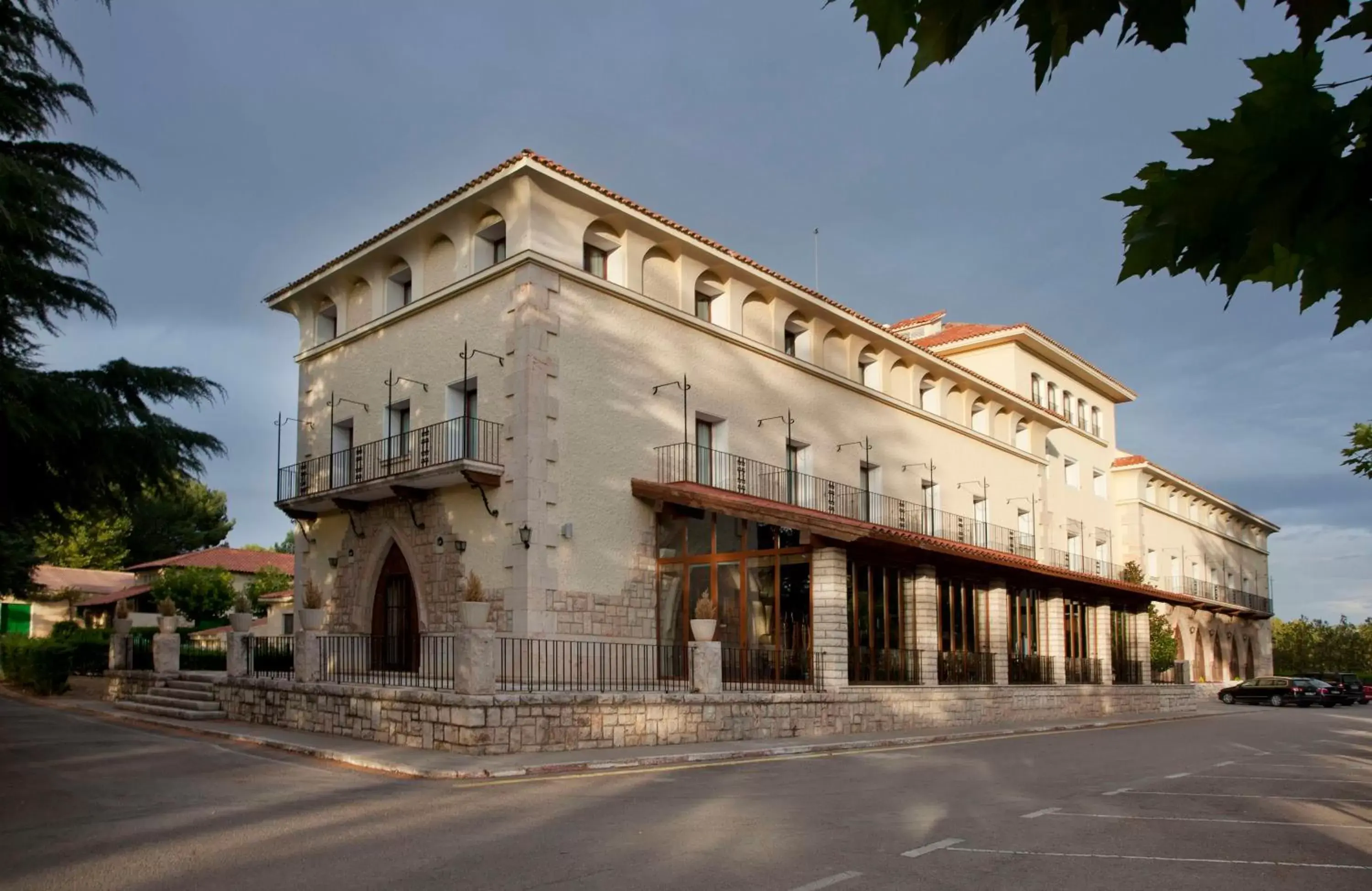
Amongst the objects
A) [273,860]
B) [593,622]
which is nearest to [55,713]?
[593,622]

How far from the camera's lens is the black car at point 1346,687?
42.1 m

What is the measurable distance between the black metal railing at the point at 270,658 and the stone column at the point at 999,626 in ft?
52.1

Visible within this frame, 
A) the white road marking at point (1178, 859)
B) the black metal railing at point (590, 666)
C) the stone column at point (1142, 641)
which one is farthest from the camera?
the stone column at point (1142, 641)

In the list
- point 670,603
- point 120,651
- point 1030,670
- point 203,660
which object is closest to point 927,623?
point 670,603

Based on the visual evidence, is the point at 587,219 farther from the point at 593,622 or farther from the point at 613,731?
the point at 613,731

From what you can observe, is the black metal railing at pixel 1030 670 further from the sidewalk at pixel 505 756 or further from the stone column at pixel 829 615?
the stone column at pixel 829 615

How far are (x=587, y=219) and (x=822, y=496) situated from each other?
9250 mm

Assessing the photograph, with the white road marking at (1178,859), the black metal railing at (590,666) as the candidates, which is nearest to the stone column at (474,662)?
the black metal railing at (590,666)

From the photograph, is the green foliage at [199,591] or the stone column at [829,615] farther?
the green foliage at [199,591]

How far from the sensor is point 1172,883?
673cm

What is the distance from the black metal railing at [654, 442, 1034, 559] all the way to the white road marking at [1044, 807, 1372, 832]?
12.2 meters

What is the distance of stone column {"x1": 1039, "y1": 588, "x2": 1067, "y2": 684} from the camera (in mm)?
29062

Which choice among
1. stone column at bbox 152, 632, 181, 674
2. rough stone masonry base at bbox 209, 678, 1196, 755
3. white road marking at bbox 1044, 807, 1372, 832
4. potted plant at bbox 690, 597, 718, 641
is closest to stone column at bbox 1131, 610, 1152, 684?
rough stone masonry base at bbox 209, 678, 1196, 755

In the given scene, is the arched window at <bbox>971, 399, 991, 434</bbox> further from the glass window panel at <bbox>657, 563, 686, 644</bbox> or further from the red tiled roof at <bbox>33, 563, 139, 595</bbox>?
the red tiled roof at <bbox>33, 563, 139, 595</bbox>
